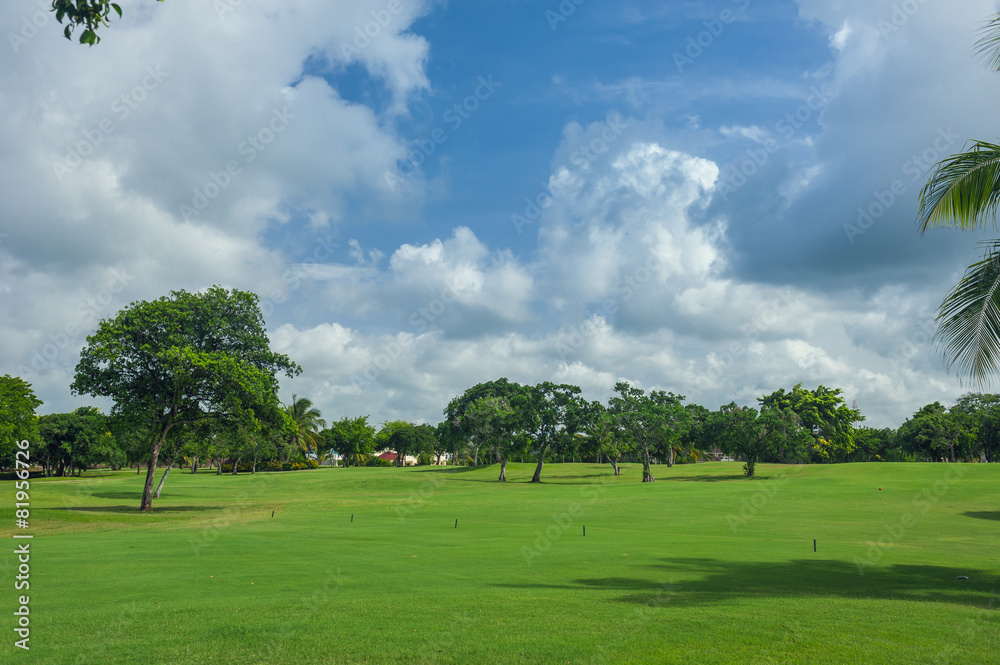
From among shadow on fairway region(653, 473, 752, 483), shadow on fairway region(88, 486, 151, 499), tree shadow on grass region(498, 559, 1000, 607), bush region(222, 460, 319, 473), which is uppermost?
tree shadow on grass region(498, 559, 1000, 607)

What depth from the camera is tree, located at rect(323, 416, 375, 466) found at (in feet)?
433

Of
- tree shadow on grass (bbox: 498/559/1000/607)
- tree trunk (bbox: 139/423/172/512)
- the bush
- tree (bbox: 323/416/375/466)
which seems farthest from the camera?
tree (bbox: 323/416/375/466)

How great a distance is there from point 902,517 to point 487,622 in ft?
118

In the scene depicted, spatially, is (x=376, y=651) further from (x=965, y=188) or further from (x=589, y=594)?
(x=965, y=188)

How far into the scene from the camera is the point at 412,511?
4103 centimetres

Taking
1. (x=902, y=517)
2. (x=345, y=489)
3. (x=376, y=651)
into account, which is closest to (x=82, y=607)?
(x=376, y=651)

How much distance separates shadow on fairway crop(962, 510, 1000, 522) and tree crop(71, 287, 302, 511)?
45.2 m

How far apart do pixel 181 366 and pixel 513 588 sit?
3195 cm

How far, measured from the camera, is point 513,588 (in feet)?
48.7

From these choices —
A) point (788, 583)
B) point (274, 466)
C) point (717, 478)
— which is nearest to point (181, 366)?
point (788, 583)

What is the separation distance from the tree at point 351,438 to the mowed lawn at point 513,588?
310 feet

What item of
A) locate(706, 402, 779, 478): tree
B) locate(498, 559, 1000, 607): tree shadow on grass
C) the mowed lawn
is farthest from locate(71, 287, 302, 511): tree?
locate(706, 402, 779, 478): tree

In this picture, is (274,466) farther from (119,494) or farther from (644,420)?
(644,420)

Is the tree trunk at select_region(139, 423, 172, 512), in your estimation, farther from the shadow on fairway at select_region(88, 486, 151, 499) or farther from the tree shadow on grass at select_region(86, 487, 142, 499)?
the shadow on fairway at select_region(88, 486, 151, 499)
